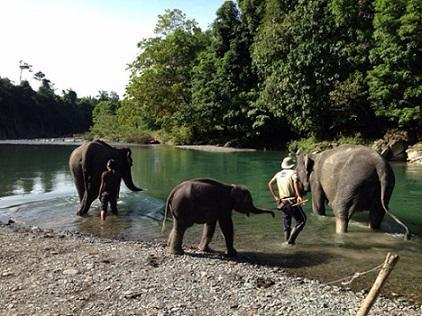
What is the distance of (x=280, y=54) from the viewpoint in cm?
3828

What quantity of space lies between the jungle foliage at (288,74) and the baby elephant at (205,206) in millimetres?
23487

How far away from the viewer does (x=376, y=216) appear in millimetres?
11281

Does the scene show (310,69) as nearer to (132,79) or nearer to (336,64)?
(336,64)

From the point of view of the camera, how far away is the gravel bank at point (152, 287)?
21.4 feet

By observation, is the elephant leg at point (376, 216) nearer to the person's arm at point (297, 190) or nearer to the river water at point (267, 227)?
the river water at point (267, 227)

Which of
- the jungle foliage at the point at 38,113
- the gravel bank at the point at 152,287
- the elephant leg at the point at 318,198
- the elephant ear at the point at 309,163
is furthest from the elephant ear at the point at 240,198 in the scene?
the jungle foliage at the point at 38,113

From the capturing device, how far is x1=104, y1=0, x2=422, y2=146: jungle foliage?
3047 cm

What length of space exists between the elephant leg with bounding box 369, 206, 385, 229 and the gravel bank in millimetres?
3684

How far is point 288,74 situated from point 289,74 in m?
0.20

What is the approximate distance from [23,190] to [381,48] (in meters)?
22.5

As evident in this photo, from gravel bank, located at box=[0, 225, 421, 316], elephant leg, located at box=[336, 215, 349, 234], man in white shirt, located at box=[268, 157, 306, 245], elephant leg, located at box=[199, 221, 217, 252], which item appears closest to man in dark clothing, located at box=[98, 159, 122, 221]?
gravel bank, located at box=[0, 225, 421, 316]

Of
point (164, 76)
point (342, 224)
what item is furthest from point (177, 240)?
point (164, 76)

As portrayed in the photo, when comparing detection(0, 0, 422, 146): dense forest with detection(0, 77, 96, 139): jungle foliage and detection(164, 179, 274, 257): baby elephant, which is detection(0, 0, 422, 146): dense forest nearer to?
detection(164, 179, 274, 257): baby elephant

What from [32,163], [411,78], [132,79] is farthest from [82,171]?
[132,79]
